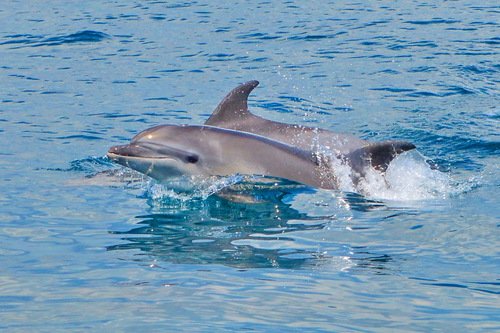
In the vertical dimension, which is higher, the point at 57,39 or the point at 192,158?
the point at 192,158

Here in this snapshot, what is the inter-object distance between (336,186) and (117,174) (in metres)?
2.52

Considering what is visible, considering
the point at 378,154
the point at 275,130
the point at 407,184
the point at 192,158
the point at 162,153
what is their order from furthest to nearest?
the point at 275,130 → the point at 407,184 → the point at 378,154 → the point at 192,158 → the point at 162,153

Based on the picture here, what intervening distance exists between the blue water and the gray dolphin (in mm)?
253

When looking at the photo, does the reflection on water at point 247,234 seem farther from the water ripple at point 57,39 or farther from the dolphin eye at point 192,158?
the water ripple at point 57,39

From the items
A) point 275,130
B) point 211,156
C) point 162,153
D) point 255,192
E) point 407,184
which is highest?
point 162,153

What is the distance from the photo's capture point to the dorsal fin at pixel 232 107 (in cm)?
1216

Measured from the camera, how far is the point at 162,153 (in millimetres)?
10336

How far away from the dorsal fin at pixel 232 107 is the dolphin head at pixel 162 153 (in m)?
1.44

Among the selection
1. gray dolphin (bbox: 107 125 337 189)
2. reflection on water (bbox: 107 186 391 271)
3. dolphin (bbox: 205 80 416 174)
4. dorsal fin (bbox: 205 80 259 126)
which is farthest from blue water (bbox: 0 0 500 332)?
dorsal fin (bbox: 205 80 259 126)

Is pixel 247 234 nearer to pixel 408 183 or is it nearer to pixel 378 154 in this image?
pixel 378 154

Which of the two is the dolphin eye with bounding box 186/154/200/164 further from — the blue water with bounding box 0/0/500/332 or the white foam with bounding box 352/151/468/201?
the white foam with bounding box 352/151/468/201

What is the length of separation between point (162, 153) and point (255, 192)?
103 cm

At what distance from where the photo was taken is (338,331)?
20.7 feet

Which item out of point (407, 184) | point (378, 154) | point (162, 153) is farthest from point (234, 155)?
point (407, 184)
